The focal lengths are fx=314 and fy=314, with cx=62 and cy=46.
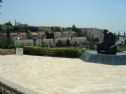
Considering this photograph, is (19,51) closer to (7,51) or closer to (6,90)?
(7,51)

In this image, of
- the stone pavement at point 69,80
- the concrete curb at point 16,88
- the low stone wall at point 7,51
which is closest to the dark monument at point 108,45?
the stone pavement at point 69,80

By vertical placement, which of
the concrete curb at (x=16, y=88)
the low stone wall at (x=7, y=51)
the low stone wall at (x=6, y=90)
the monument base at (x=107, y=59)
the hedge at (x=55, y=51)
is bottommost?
the low stone wall at (x=7, y=51)

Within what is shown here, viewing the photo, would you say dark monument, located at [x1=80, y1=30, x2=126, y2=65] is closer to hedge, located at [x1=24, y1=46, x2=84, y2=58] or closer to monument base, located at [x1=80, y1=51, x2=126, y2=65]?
monument base, located at [x1=80, y1=51, x2=126, y2=65]

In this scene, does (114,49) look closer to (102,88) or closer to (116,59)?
(116,59)

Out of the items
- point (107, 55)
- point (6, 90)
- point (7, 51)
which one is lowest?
point (7, 51)

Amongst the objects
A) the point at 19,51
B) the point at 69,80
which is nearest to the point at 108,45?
the point at 69,80

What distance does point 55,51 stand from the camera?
2436 centimetres

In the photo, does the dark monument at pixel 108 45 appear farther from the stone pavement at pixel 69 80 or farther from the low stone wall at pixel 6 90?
the low stone wall at pixel 6 90

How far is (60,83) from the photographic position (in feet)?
40.5

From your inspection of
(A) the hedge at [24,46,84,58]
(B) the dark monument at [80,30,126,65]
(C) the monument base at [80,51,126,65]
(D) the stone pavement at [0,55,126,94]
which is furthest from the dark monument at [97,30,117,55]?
(D) the stone pavement at [0,55,126,94]

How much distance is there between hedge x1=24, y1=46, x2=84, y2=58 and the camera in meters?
23.4

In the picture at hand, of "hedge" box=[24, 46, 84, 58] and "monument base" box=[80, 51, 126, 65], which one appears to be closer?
"monument base" box=[80, 51, 126, 65]

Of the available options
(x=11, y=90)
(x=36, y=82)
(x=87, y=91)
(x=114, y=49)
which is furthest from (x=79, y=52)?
(x=11, y=90)

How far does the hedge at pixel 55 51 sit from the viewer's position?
23.4 meters
